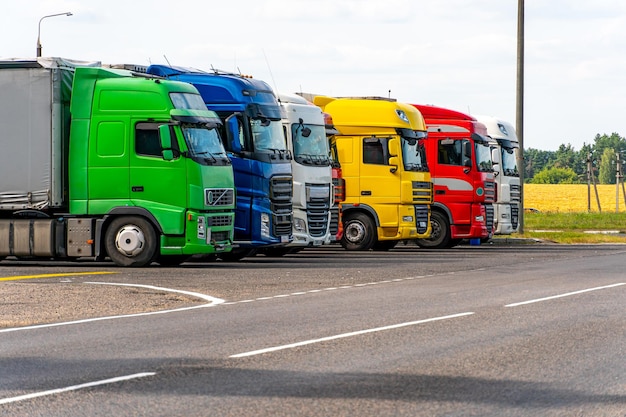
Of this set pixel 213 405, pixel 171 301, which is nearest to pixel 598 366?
pixel 213 405

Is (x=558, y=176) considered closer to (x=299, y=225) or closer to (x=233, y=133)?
(x=299, y=225)

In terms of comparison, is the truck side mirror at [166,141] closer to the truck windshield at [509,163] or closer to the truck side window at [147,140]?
the truck side window at [147,140]

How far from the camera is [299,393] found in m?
8.89

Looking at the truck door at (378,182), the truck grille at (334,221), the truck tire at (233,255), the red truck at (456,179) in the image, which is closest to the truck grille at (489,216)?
the red truck at (456,179)

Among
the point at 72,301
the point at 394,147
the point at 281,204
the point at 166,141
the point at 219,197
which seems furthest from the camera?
the point at 394,147

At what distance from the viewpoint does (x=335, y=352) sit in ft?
36.5

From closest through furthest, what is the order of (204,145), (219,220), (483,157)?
(204,145) → (219,220) → (483,157)

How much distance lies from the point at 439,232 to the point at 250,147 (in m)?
10.4

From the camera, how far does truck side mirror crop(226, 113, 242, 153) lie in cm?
2519

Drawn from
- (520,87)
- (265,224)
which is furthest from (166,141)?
(520,87)

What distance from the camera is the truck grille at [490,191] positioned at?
34719 millimetres

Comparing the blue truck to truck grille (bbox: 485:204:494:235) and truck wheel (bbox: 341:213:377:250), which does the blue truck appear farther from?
truck grille (bbox: 485:204:494:235)

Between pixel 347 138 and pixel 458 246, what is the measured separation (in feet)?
21.3

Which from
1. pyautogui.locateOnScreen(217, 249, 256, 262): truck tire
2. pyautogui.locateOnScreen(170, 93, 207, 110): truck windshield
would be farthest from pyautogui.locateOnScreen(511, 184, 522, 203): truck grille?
pyautogui.locateOnScreen(170, 93, 207, 110): truck windshield
